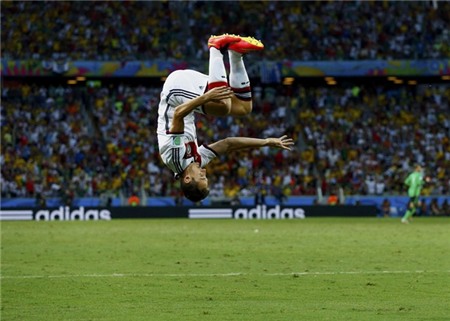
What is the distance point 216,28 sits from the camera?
1843 inches

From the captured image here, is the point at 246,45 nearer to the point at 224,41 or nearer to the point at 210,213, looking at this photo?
the point at 224,41

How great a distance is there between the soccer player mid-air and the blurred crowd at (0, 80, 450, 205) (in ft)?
95.4

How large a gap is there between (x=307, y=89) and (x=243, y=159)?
693 cm

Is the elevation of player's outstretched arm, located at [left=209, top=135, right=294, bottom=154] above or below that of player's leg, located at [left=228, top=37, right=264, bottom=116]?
below

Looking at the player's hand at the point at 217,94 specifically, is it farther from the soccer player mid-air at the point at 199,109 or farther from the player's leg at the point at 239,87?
the player's leg at the point at 239,87

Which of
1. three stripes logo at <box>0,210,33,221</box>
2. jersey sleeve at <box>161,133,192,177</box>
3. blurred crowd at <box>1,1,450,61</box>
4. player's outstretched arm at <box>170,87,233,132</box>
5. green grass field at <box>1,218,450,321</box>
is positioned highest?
blurred crowd at <box>1,1,450,61</box>

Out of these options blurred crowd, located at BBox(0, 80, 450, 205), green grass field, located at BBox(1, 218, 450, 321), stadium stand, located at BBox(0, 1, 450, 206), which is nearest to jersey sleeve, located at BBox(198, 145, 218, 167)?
green grass field, located at BBox(1, 218, 450, 321)

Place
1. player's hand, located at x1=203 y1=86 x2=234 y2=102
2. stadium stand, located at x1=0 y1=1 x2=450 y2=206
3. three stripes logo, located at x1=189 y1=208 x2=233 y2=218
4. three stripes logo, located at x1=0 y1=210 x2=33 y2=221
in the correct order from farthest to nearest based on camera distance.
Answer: stadium stand, located at x1=0 y1=1 x2=450 y2=206 → three stripes logo, located at x1=189 y1=208 x2=233 y2=218 → three stripes logo, located at x1=0 y1=210 x2=33 y2=221 → player's hand, located at x1=203 y1=86 x2=234 y2=102

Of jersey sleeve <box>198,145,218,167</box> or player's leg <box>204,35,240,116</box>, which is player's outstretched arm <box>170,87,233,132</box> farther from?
jersey sleeve <box>198,145,218,167</box>

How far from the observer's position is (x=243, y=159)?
43812 millimetres

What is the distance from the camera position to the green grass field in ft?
40.8

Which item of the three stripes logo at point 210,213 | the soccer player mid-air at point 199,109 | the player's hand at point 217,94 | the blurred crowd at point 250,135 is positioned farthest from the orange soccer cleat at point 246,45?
the blurred crowd at point 250,135

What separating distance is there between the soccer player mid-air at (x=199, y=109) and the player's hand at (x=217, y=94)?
0.47 m

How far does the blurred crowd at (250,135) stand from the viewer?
42.0m
